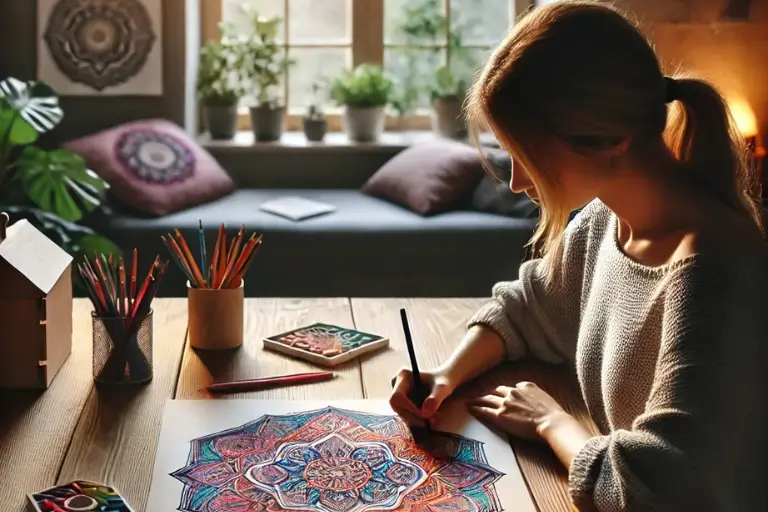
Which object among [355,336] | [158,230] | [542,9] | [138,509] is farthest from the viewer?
[158,230]

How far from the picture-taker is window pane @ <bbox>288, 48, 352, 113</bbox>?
4426 millimetres

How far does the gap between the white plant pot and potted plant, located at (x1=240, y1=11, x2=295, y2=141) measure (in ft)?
0.91

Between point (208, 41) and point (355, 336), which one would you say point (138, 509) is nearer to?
point (355, 336)

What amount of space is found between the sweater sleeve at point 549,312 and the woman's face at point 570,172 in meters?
0.28

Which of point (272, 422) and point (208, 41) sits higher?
point (208, 41)

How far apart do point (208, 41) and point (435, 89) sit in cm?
101

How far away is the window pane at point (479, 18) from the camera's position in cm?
440

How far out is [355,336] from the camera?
5.09 feet

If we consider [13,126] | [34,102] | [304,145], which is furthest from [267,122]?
[13,126]

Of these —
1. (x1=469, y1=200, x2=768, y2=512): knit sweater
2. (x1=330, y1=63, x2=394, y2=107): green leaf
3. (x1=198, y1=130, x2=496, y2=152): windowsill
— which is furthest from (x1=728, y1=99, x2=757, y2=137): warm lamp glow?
(x1=469, y1=200, x2=768, y2=512): knit sweater

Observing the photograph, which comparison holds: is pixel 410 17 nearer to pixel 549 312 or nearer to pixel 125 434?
pixel 549 312

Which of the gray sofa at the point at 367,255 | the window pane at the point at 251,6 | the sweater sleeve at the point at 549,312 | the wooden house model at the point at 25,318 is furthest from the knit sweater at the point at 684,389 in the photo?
the window pane at the point at 251,6

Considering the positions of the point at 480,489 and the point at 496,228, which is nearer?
the point at 480,489

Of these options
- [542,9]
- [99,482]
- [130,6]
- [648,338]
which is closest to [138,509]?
[99,482]
